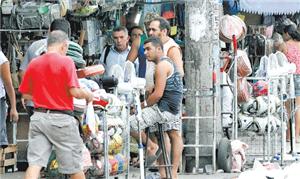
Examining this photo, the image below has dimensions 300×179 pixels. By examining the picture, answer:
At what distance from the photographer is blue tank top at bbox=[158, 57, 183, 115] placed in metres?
11.1

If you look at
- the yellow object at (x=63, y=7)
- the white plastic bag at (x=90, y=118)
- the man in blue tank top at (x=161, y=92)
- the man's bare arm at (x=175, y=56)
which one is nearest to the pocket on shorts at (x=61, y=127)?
the white plastic bag at (x=90, y=118)

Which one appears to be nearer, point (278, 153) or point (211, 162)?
point (211, 162)

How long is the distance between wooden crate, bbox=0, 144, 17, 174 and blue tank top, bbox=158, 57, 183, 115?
93.0 inches

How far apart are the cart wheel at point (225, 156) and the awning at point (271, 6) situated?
4.79 metres

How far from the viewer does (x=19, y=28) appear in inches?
503

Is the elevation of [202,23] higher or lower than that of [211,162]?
higher

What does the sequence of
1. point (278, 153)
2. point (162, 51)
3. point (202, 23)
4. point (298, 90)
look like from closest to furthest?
point (162, 51) → point (202, 23) → point (278, 153) → point (298, 90)

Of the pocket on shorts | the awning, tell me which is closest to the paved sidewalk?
the pocket on shorts

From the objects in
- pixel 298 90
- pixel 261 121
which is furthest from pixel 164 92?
pixel 298 90

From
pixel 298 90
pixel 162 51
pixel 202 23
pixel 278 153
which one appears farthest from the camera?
pixel 298 90

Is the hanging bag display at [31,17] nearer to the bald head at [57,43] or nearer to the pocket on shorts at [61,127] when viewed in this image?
the bald head at [57,43]

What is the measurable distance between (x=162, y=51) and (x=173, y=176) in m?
1.52

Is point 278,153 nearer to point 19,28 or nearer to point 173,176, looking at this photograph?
point 173,176

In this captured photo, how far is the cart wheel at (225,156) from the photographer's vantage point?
1249 centimetres
